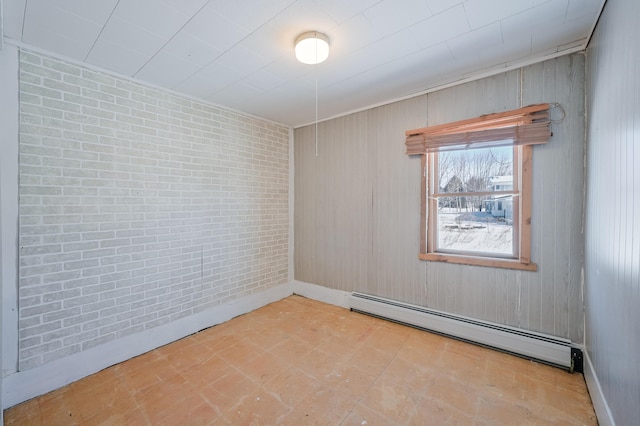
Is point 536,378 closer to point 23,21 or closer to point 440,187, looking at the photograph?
point 440,187

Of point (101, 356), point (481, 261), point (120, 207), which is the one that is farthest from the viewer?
point (481, 261)

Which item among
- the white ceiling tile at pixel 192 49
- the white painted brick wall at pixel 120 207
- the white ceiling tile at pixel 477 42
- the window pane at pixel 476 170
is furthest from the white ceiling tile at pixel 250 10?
the window pane at pixel 476 170

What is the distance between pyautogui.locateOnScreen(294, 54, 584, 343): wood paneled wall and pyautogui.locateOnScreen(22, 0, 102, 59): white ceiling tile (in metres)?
2.66

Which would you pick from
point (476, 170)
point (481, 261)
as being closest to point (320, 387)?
point (481, 261)

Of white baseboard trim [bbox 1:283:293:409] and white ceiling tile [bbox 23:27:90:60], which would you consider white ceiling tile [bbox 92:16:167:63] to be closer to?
white ceiling tile [bbox 23:27:90:60]

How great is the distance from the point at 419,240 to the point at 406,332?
105 centimetres

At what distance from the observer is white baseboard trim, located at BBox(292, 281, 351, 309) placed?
3.70m

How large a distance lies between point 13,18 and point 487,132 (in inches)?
151

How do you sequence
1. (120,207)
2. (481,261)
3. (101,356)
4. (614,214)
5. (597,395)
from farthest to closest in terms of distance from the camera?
(481,261) < (120,207) < (101,356) < (597,395) < (614,214)

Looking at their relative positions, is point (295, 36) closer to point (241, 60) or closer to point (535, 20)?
point (241, 60)

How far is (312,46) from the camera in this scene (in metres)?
1.96

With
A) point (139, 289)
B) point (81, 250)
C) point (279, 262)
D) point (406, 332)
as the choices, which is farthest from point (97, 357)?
point (406, 332)

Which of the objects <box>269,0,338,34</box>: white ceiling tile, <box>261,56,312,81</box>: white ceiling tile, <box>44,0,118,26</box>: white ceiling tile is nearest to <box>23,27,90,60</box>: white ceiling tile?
<box>44,0,118,26</box>: white ceiling tile

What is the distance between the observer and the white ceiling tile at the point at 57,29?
66.3 inches
